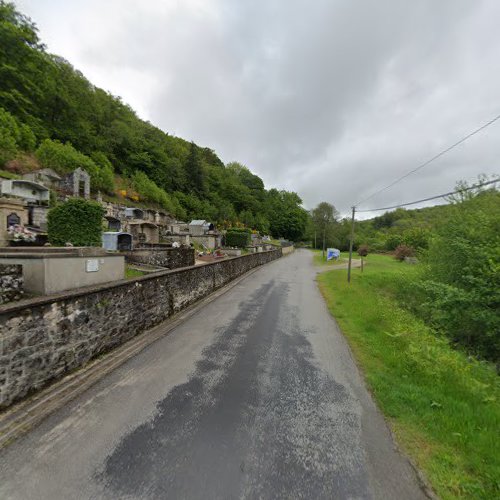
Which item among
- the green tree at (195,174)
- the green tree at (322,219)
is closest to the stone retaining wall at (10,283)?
the green tree at (195,174)

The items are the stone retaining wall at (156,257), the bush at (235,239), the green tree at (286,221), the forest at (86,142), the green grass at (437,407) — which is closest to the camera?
the green grass at (437,407)

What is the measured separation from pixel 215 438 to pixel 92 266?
5.75m

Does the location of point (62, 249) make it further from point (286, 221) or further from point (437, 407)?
point (286, 221)

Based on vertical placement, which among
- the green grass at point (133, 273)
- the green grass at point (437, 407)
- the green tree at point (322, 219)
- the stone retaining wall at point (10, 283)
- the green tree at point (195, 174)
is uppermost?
the green tree at point (195, 174)

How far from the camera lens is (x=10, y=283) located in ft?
15.7

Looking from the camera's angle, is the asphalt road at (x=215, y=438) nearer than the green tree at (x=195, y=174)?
Yes

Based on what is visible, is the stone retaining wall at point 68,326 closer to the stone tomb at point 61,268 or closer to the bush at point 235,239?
the stone tomb at point 61,268

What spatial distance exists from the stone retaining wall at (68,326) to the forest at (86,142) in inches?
1299

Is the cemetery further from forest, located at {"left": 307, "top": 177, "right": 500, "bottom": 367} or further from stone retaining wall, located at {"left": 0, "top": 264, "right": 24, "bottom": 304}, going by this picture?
forest, located at {"left": 307, "top": 177, "right": 500, "bottom": 367}

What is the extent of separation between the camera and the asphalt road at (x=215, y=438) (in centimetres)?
276

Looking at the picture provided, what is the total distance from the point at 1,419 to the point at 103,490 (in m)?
2.29

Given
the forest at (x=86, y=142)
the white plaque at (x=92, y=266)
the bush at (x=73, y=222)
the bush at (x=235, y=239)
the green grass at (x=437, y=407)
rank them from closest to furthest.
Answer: the green grass at (x=437, y=407), the white plaque at (x=92, y=266), the bush at (x=73, y=222), the forest at (x=86, y=142), the bush at (x=235, y=239)

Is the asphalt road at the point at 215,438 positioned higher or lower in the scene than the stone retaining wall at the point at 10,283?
lower

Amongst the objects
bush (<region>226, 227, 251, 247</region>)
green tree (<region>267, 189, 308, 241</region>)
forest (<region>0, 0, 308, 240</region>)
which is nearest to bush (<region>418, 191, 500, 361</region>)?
bush (<region>226, 227, 251, 247</region>)
